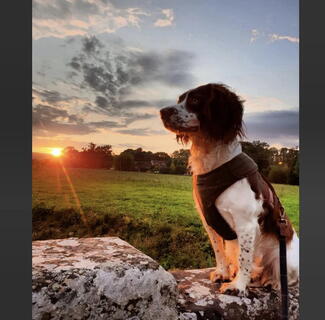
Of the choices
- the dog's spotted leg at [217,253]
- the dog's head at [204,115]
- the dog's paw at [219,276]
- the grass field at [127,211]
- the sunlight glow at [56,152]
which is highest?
the dog's head at [204,115]

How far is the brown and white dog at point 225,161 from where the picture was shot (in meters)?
3.55

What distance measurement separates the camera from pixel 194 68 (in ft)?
12.1

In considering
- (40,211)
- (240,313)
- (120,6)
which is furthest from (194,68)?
(240,313)

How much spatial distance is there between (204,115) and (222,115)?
14 centimetres

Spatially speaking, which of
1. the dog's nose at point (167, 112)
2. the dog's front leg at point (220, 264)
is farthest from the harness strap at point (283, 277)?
the dog's nose at point (167, 112)

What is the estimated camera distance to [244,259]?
143 inches

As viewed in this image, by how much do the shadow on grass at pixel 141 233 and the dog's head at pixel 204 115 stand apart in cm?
64

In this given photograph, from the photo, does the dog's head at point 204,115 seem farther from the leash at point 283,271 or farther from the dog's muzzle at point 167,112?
the leash at point 283,271

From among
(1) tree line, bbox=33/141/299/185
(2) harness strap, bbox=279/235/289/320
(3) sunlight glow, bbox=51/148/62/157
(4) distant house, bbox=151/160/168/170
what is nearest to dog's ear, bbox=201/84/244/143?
(1) tree line, bbox=33/141/299/185

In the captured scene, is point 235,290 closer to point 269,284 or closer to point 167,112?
point 269,284

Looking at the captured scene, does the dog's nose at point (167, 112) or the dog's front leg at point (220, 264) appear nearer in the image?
the dog's nose at point (167, 112)

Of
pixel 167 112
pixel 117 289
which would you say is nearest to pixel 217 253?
pixel 117 289

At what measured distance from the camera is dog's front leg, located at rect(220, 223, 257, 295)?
3588 millimetres

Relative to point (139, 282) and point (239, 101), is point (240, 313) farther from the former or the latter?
point (239, 101)
